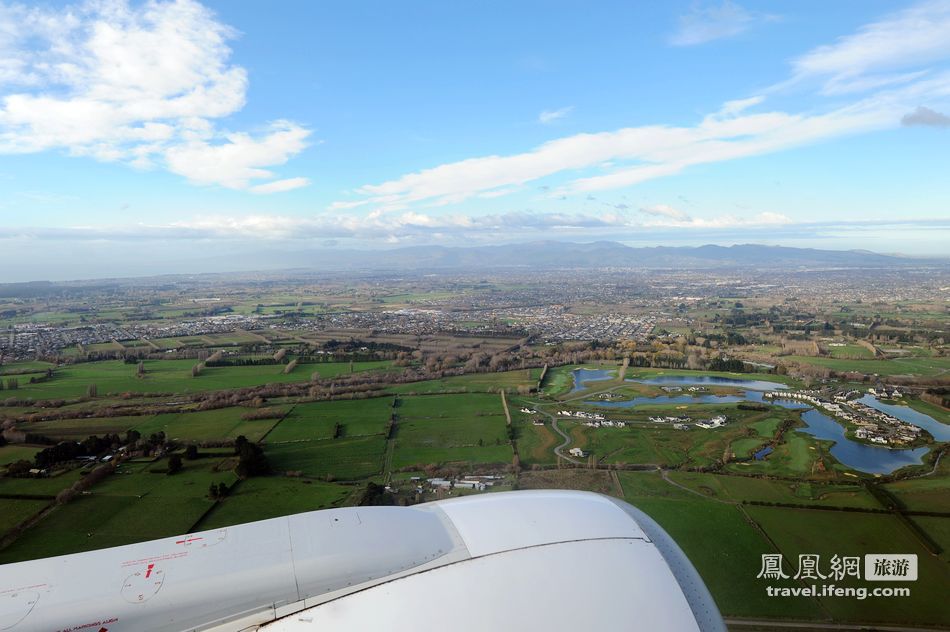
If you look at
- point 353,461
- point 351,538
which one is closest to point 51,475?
point 353,461

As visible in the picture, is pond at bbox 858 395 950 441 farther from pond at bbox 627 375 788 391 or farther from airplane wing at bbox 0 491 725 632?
airplane wing at bbox 0 491 725 632

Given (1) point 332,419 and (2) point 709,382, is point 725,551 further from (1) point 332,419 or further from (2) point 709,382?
(2) point 709,382

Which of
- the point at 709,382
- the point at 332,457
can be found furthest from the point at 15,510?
the point at 709,382

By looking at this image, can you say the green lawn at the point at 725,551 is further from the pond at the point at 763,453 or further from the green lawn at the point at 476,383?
the green lawn at the point at 476,383

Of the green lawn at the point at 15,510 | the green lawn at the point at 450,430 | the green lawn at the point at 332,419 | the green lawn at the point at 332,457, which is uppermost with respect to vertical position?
the green lawn at the point at 15,510

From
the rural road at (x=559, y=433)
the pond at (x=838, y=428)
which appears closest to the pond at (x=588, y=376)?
the pond at (x=838, y=428)

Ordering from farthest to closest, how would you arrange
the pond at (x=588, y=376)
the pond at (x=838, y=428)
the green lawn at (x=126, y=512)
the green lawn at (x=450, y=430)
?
the pond at (x=588, y=376)
the green lawn at (x=450, y=430)
the pond at (x=838, y=428)
the green lawn at (x=126, y=512)

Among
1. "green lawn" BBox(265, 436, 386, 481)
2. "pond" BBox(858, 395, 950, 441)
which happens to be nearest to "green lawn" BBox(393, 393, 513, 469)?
"green lawn" BBox(265, 436, 386, 481)

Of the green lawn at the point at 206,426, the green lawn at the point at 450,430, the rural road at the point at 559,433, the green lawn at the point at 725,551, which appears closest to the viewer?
the green lawn at the point at 725,551

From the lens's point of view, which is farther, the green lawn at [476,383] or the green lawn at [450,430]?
the green lawn at [476,383]
